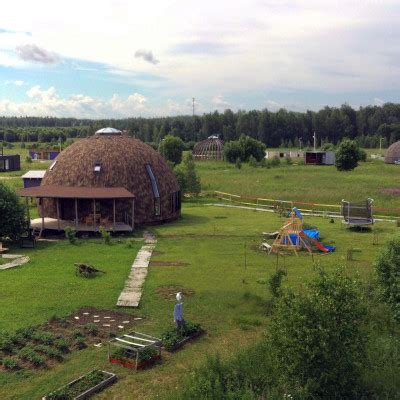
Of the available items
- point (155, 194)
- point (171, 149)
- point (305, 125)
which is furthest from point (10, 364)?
point (305, 125)

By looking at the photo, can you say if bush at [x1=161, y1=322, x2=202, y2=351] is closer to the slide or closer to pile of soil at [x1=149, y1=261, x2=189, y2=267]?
pile of soil at [x1=149, y1=261, x2=189, y2=267]

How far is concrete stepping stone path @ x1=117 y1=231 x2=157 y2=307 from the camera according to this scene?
810 inches

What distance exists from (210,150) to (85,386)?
4432 inches

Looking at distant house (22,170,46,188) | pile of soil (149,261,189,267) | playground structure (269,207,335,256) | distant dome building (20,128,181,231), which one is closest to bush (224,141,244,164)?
distant house (22,170,46,188)

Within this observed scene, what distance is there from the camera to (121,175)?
39125 mm

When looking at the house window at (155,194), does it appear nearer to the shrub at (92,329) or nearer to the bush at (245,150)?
the shrub at (92,329)

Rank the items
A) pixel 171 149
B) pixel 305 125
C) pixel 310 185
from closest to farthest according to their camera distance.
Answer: pixel 310 185, pixel 171 149, pixel 305 125

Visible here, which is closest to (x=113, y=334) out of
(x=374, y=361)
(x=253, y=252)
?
(x=374, y=361)

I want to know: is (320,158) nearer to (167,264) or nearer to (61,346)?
(167,264)

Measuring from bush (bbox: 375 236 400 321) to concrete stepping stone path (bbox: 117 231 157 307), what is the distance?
9.59 m

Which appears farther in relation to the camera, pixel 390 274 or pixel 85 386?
pixel 390 274

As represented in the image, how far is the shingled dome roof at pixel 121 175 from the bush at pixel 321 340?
27.3 meters

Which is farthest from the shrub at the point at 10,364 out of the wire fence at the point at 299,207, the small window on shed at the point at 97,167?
the wire fence at the point at 299,207

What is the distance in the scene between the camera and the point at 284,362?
1226 cm
